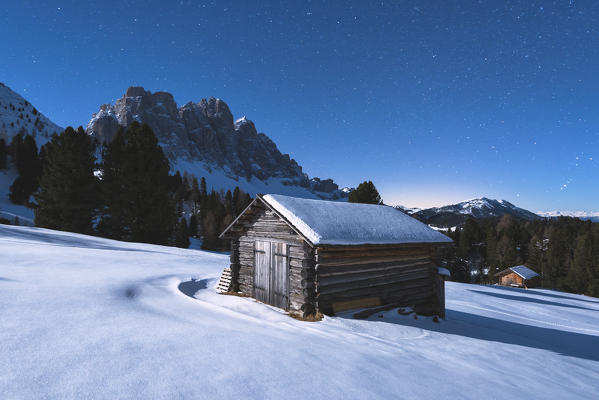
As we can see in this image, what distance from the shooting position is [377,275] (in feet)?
34.2

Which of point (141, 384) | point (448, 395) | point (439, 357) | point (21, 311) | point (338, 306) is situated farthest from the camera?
point (338, 306)

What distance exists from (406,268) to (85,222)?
30.1m

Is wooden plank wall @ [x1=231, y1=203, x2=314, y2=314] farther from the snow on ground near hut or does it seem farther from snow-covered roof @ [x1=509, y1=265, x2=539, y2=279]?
snow-covered roof @ [x1=509, y1=265, x2=539, y2=279]

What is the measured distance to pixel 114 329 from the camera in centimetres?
502

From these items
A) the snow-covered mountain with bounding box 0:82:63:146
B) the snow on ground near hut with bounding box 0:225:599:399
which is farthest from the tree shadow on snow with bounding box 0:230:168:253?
the snow-covered mountain with bounding box 0:82:63:146

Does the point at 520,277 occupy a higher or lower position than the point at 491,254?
lower

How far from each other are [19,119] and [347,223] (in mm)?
119887

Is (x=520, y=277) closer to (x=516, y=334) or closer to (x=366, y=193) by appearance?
(x=366, y=193)

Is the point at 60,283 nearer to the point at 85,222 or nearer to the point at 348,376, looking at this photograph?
the point at 348,376

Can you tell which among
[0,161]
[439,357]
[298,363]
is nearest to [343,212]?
[439,357]

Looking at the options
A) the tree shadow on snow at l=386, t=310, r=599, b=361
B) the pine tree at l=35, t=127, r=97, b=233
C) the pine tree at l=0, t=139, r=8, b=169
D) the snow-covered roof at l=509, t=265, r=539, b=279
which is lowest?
the snow-covered roof at l=509, t=265, r=539, b=279

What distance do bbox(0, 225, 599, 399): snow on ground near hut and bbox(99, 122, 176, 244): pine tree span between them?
1572 cm

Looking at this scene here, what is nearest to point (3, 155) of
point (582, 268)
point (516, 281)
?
point (516, 281)

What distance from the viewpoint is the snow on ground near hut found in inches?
139
